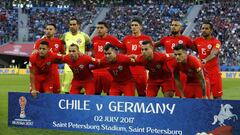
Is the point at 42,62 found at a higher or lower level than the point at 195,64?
lower

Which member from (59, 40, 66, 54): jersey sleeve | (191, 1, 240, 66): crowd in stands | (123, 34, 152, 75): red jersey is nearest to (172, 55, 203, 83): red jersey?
(123, 34, 152, 75): red jersey

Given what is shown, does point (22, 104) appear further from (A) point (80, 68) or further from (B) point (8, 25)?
(B) point (8, 25)

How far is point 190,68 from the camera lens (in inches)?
371

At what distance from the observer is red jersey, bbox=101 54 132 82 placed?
32.4ft

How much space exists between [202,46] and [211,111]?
3.30 m

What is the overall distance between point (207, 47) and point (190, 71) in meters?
1.73

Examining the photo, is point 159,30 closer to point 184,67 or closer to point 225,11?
point 225,11

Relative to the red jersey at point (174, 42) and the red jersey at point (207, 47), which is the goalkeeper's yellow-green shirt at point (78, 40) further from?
the red jersey at point (207, 47)

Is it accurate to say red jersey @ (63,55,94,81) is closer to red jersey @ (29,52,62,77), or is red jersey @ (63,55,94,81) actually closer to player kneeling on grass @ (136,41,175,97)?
red jersey @ (29,52,62,77)

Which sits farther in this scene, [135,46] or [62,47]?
[62,47]

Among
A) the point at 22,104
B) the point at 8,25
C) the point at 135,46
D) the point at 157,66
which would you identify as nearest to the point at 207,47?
the point at 135,46

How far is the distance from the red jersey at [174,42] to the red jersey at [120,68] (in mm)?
1325

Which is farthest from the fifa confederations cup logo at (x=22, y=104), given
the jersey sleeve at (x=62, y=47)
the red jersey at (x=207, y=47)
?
the red jersey at (x=207, y=47)

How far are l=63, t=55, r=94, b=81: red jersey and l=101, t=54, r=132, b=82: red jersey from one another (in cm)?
40
